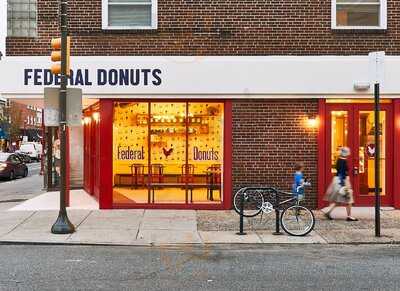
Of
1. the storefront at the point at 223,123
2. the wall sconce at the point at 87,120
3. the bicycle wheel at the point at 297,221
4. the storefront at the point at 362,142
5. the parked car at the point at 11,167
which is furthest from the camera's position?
the parked car at the point at 11,167

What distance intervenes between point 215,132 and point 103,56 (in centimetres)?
333

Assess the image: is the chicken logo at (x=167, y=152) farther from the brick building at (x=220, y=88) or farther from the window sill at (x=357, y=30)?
the window sill at (x=357, y=30)

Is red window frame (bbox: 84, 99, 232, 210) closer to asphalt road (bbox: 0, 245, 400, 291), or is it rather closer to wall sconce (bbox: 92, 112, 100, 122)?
wall sconce (bbox: 92, 112, 100, 122)

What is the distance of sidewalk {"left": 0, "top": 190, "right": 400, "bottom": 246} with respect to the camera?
36.7ft

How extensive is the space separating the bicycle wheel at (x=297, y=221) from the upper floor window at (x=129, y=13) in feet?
20.4

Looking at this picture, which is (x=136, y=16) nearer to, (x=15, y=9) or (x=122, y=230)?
(x=15, y=9)

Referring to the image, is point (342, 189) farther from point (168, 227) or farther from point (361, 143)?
point (168, 227)

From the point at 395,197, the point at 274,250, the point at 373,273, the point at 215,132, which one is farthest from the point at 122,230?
the point at 395,197

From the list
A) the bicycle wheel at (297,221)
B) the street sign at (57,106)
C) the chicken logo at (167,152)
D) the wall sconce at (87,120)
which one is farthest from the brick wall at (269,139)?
the wall sconce at (87,120)

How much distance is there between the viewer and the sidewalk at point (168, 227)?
11195 mm

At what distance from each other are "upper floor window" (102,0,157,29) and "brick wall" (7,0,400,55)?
24cm

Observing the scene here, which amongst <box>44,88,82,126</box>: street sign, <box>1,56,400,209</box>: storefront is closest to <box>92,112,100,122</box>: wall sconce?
<box>1,56,400,209</box>: storefront

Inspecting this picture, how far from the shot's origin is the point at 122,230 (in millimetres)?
12211

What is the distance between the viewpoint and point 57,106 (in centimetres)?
1205
